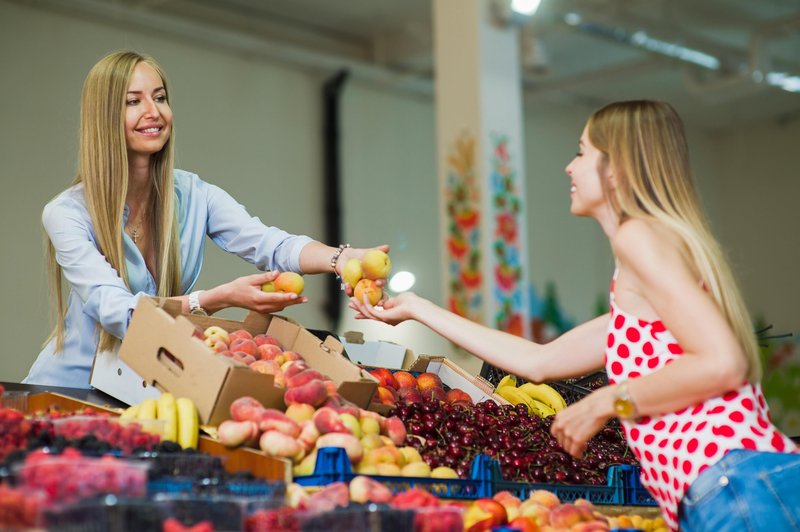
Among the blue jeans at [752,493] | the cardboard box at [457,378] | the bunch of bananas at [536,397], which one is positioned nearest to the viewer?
the blue jeans at [752,493]

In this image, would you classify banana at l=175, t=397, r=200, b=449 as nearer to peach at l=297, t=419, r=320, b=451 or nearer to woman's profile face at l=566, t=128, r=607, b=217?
peach at l=297, t=419, r=320, b=451

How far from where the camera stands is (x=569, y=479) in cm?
240

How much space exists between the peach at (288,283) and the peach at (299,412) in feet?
1.79

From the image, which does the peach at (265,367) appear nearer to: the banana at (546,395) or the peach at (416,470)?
the peach at (416,470)

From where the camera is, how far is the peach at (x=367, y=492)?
186cm

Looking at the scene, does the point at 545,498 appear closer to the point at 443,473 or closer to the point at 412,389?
the point at 443,473

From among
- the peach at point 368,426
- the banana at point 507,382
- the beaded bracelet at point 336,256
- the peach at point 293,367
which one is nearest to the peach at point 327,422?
the peach at point 368,426

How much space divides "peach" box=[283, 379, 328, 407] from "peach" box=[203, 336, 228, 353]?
23 cm

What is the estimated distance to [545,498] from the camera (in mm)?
2098

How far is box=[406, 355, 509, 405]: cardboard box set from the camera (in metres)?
3.02

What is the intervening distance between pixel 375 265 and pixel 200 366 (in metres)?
0.73

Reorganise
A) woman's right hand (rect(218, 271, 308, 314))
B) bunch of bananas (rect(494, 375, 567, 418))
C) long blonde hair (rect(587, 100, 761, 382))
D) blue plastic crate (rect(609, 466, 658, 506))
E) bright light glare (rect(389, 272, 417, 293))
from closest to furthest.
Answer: long blonde hair (rect(587, 100, 761, 382)) → blue plastic crate (rect(609, 466, 658, 506)) → woman's right hand (rect(218, 271, 308, 314)) → bunch of bananas (rect(494, 375, 567, 418)) → bright light glare (rect(389, 272, 417, 293))

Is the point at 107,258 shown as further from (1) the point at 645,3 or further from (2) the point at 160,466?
(1) the point at 645,3

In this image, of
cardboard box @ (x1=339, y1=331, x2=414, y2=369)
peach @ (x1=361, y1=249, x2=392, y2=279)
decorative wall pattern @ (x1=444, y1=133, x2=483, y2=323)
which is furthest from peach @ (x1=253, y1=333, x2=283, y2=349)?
decorative wall pattern @ (x1=444, y1=133, x2=483, y2=323)
